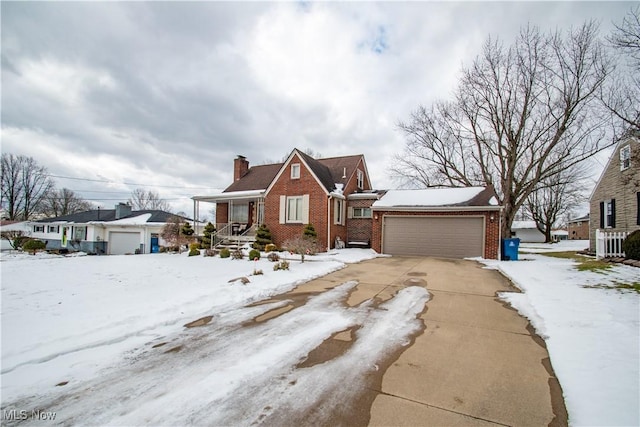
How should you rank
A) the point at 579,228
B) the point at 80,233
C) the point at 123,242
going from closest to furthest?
the point at 123,242 → the point at 80,233 → the point at 579,228

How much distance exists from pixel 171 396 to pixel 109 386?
30.8 inches

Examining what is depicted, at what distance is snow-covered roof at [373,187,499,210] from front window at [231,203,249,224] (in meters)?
9.20

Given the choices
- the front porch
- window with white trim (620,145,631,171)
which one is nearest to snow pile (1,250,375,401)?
the front porch

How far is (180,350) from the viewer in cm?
382

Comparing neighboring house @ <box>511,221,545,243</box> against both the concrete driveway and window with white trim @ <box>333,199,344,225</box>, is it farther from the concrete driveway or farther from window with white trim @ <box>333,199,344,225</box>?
the concrete driveway

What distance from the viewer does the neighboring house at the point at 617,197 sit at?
13.5 metres

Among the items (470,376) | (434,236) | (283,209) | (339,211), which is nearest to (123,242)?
(283,209)

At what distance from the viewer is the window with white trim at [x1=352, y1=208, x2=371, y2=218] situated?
18441mm

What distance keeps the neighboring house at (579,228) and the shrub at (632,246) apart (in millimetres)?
53576

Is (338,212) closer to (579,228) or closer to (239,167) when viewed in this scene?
(239,167)

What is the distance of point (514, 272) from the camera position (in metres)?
9.82

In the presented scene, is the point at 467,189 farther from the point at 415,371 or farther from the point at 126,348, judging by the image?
the point at 126,348

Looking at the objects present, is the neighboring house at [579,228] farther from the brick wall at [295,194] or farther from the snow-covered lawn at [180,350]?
the snow-covered lawn at [180,350]

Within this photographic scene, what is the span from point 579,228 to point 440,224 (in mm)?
59219
